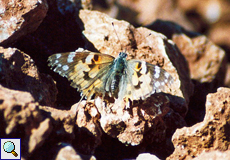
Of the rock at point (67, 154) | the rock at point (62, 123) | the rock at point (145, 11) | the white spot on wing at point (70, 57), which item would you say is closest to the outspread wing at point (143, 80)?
the white spot on wing at point (70, 57)

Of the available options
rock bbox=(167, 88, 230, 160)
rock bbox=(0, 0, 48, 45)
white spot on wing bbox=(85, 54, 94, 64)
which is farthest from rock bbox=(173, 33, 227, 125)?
rock bbox=(0, 0, 48, 45)

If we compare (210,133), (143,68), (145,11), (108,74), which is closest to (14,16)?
(108,74)

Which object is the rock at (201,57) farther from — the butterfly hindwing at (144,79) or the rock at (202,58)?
the butterfly hindwing at (144,79)

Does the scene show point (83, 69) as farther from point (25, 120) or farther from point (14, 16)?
point (25, 120)

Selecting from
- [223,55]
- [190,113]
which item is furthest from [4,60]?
[223,55]

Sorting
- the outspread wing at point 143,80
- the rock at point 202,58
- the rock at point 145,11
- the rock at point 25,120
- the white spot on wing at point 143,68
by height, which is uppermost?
the rock at point 145,11

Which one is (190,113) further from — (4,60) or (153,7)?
(153,7)
